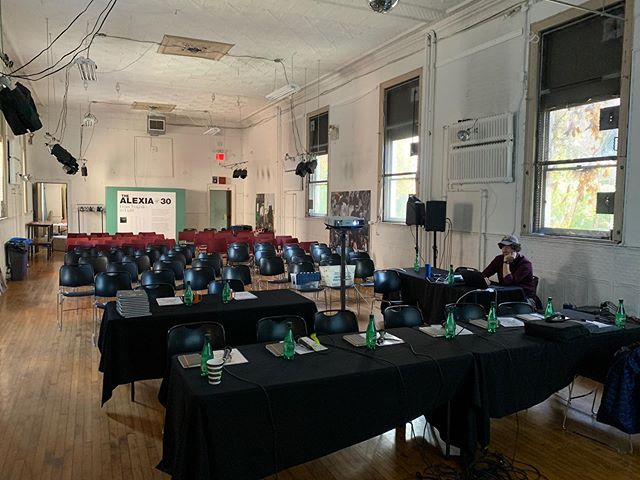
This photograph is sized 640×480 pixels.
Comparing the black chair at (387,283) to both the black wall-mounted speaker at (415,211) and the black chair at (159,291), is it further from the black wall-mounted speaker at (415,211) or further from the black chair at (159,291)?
the black chair at (159,291)

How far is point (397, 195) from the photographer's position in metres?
10.4

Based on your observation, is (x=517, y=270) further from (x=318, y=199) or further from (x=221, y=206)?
(x=221, y=206)

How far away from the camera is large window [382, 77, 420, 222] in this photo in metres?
9.69

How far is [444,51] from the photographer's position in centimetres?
860

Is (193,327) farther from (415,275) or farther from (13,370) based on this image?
(415,275)

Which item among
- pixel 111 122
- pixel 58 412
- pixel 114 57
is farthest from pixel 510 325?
pixel 111 122

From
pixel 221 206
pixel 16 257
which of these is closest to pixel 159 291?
pixel 16 257

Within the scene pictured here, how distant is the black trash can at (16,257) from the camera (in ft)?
34.8

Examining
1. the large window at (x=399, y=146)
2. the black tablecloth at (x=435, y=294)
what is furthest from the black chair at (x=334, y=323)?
the large window at (x=399, y=146)

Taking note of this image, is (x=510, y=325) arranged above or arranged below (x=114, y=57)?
below

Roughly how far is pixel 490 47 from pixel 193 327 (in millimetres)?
6227

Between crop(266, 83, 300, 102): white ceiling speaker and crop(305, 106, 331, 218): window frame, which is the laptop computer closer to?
crop(266, 83, 300, 102): white ceiling speaker

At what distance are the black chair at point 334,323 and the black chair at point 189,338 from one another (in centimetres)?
81

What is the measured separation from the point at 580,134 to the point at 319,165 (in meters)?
8.25
